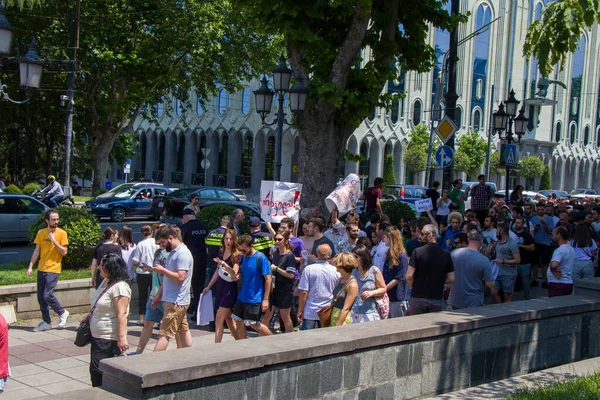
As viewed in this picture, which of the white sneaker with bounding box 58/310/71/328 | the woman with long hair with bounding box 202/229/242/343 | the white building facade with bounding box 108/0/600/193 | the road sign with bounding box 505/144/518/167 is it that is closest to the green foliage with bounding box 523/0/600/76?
the woman with long hair with bounding box 202/229/242/343

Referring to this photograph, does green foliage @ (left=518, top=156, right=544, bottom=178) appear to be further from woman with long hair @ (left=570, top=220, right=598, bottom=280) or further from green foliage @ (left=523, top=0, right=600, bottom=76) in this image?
green foliage @ (left=523, top=0, right=600, bottom=76)

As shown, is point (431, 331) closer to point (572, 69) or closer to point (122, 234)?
point (122, 234)

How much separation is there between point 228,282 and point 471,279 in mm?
3034

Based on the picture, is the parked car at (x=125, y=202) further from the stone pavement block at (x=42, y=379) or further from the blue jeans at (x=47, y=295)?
the stone pavement block at (x=42, y=379)

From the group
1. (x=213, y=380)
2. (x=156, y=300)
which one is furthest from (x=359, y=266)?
(x=213, y=380)

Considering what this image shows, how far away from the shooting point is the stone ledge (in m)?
4.84

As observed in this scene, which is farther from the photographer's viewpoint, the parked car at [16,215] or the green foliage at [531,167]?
the green foliage at [531,167]

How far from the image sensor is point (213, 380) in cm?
514

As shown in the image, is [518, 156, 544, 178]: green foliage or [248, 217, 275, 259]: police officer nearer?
[248, 217, 275, 259]: police officer

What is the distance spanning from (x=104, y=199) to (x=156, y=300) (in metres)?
21.9

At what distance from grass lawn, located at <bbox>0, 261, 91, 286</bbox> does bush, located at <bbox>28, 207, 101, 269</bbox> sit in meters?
0.23

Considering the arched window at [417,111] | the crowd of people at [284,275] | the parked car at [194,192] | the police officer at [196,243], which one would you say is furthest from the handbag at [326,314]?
the arched window at [417,111]

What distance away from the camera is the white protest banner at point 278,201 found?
12141 millimetres

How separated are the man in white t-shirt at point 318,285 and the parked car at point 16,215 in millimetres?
13718
